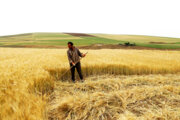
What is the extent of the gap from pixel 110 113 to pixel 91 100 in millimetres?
555

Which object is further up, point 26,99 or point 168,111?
point 26,99

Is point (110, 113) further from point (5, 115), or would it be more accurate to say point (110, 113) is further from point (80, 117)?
point (5, 115)

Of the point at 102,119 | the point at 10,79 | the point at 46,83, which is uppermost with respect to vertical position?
the point at 10,79

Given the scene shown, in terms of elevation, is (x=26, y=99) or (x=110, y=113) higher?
(x=26, y=99)

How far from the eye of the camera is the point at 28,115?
7.18ft

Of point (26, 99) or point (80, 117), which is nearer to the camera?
point (26, 99)

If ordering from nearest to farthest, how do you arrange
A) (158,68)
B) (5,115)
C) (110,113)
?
(5,115)
(110,113)
(158,68)

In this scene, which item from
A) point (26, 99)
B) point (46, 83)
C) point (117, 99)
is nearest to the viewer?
point (26, 99)

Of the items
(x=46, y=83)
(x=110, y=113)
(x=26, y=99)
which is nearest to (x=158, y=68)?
(x=110, y=113)

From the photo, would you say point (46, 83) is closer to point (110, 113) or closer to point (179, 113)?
point (110, 113)

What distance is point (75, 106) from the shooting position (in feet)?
10.5

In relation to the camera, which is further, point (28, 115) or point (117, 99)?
point (117, 99)

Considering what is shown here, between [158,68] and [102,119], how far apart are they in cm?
569

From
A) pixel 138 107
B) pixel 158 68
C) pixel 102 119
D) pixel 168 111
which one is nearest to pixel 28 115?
pixel 102 119
